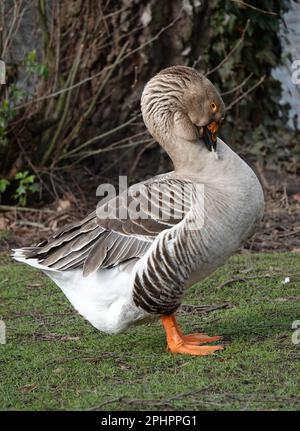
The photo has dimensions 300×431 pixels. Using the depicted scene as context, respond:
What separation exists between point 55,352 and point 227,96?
20.4 ft

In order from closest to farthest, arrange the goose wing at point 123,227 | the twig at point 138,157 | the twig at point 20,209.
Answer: the goose wing at point 123,227, the twig at point 20,209, the twig at point 138,157

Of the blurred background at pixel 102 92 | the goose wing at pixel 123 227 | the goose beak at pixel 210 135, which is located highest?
the goose beak at pixel 210 135

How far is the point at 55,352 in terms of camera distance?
19.1ft

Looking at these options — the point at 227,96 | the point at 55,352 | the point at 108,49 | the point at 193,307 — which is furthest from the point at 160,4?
the point at 55,352

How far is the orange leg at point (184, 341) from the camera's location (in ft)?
18.4

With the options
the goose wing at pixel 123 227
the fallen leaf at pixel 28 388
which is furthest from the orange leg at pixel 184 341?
the fallen leaf at pixel 28 388

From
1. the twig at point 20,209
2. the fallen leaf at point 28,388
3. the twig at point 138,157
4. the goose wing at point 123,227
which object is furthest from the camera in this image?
the twig at point 138,157

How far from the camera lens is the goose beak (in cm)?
575

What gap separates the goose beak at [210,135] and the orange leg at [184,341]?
1.18 metres

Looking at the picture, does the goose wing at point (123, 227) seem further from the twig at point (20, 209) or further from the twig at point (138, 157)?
the twig at point (138, 157)

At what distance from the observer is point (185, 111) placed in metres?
5.76

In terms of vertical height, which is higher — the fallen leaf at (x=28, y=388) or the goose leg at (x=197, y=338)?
the fallen leaf at (x=28, y=388)

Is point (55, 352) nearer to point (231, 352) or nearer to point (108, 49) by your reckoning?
point (231, 352)

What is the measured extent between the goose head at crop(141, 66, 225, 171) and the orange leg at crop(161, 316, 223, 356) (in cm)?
105
